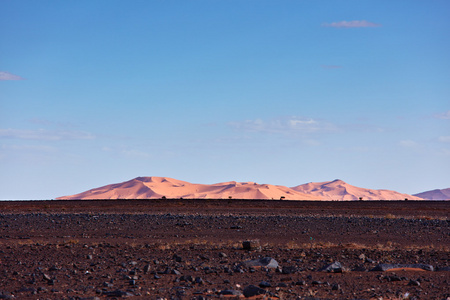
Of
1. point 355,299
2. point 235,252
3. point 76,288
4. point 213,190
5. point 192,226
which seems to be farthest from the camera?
point 213,190

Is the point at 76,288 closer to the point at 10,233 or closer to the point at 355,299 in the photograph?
the point at 355,299

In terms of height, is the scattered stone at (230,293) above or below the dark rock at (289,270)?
below

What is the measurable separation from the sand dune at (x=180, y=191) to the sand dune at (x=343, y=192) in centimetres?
2159

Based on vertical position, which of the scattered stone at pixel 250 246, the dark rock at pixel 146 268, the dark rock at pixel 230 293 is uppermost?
the scattered stone at pixel 250 246

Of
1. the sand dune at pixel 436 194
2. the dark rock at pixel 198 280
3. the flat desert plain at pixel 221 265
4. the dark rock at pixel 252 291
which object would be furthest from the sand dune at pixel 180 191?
the dark rock at pixel 252 291

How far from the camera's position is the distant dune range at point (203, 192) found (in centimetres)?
9738

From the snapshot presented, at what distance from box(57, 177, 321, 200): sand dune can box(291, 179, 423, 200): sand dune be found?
70.8ft

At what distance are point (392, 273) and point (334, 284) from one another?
2.00 meters

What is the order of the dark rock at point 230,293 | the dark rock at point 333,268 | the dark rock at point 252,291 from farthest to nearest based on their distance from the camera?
the dark rock at point 333,268 < the dark rock at point 230,293 < the dark rock at point 252,291

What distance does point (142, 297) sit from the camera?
9094 mm

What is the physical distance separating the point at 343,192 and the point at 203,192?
50543 mm

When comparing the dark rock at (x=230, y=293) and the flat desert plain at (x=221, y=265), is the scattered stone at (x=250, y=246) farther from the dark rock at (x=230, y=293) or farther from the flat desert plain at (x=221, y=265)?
the dark rock at (x=230, y=293)

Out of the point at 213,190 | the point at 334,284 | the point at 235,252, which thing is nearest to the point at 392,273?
the point at 334,284

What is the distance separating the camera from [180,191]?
108562mm
